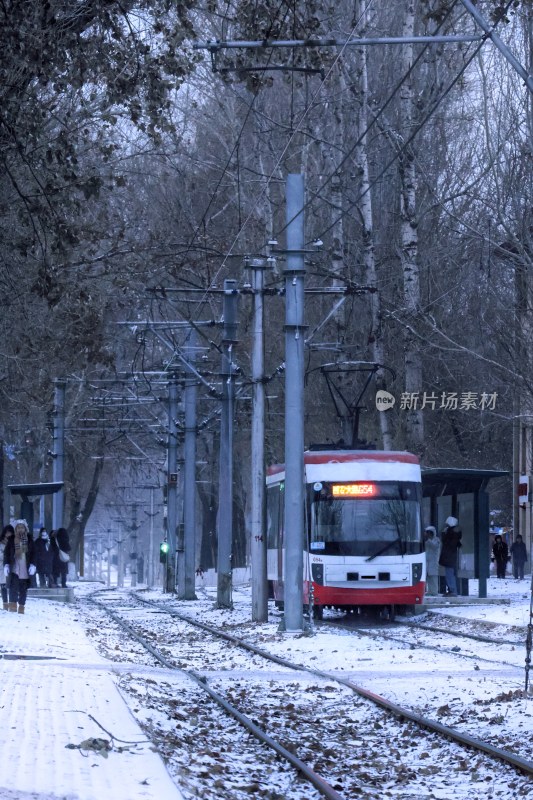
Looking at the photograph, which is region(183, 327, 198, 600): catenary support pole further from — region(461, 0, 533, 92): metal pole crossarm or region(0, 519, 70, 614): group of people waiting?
region(461, 0, 533, 92): metal pole crossarm

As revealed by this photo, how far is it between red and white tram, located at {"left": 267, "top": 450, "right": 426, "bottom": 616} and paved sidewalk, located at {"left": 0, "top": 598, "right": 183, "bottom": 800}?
9.29 metres

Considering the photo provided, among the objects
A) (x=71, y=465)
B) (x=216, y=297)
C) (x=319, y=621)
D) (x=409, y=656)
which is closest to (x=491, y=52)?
(x=319, y=621)

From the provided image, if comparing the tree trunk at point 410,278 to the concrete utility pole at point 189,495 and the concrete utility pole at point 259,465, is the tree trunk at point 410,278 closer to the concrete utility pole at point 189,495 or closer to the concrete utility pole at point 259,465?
the concrete utility pole at point 259,465

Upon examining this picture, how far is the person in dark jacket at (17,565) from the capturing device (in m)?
26.8

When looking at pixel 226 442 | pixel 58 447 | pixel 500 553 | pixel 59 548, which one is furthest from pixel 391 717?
pixel 500 553

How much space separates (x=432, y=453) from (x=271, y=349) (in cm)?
600

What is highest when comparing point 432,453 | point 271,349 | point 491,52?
point 491,52

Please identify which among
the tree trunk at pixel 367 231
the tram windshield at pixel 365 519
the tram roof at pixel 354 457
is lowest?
the tram windshield at pixel 365 519

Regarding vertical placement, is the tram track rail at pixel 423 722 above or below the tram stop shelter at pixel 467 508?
below

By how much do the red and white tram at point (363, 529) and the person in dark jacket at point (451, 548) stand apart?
10.9 ft

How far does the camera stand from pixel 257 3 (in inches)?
516

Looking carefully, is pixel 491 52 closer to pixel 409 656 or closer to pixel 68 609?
pixel 409 656

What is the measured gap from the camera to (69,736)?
10414 millimetres

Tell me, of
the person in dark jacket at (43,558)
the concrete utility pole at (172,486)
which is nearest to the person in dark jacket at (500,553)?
the concrete utility pole at (172,486)
